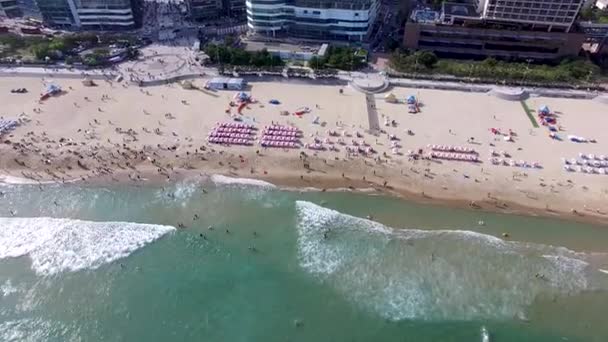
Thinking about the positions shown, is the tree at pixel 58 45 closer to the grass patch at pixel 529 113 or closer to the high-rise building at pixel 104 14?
the high-rise building at pixel 104 14

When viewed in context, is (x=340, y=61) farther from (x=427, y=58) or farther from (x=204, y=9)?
(x=204, y=9)

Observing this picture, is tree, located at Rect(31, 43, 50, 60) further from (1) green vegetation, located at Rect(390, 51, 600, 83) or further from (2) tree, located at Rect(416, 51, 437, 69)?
(2) tree, located at Rect(416, 51, 437, 69)

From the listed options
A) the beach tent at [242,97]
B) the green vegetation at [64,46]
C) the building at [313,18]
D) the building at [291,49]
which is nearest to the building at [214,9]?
the building at [313,18]

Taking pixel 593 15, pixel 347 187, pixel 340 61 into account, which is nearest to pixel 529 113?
pixel 340 61

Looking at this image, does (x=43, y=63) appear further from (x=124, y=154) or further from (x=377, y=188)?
→ (x=377, y=188)

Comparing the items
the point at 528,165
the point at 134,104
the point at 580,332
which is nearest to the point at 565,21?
the point at 528,165

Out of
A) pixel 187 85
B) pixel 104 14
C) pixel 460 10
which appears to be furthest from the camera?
pixel 104 14
